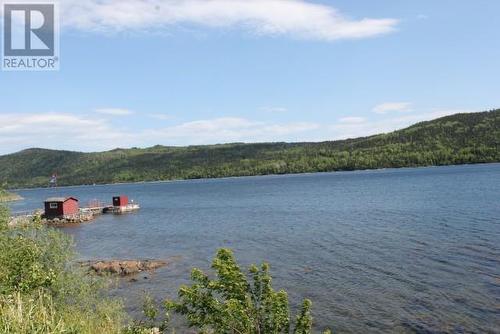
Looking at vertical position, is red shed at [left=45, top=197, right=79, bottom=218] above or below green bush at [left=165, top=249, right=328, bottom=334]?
below

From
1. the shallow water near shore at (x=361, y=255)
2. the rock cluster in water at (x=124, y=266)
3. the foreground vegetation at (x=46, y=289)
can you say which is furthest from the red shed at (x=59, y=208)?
the foreground vegetation at (x=46, y=289)

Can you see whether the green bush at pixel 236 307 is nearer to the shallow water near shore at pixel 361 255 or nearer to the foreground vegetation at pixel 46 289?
the foreground vegetation at pixel 46 289

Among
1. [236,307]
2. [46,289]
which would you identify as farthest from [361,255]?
[236,307]

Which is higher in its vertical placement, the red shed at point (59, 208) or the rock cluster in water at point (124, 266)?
the red shed at point (59, 208)

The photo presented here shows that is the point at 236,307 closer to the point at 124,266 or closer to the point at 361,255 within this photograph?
the point at 361,255

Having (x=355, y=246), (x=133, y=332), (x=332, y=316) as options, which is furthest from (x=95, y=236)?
(x=133, y=332)

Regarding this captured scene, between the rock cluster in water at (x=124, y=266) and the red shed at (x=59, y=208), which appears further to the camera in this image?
the red shed at (x=59, y=208)

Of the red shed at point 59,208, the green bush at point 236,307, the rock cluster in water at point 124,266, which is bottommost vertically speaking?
the rock cluster in water at point 124,266

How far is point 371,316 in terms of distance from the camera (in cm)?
2928

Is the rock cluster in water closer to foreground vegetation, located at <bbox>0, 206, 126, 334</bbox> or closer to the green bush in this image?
foreground vegetation, located at <bbox>0, 206, 126, 334</bbox>

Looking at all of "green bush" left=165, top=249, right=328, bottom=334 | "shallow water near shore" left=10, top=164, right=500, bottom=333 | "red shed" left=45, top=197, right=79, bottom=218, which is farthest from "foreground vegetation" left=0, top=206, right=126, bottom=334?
"red shed" left=45, top=197, right=79, bottom=218

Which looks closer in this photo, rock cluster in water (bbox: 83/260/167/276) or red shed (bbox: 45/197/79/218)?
rock cluster in water (bbox: 83/260/167/276)

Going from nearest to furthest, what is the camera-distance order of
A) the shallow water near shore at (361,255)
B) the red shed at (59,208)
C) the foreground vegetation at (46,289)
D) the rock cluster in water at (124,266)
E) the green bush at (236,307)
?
the foreground vegetation at (46,289) → the green bush at (236,307) → the shallow water near shore at (361,255) → the rock cluster in water at (124,266) → the red shed at (59,208)

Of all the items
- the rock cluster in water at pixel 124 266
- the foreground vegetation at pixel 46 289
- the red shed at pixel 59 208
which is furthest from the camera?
the red shed at pixel 59 208
